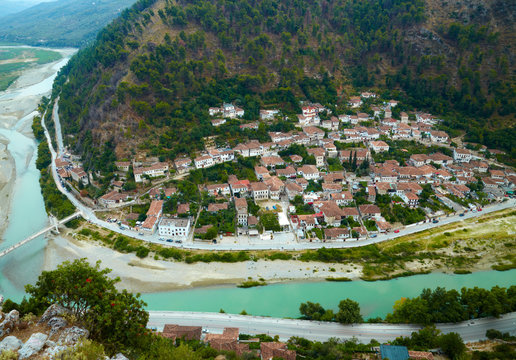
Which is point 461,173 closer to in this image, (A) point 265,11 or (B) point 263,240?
(B) point 263,240

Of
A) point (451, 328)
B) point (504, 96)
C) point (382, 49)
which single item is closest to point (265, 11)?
point (382, 49)

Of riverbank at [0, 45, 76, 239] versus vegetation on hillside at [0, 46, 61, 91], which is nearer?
riverbank at [0, 45, 76, 239]

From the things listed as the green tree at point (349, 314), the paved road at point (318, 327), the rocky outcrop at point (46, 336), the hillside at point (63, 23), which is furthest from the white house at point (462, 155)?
the hillside at point (63, 23)

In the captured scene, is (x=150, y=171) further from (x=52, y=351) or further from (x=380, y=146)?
(x=380, y=146)

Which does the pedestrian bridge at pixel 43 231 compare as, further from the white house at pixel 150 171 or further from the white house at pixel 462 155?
the white house at pixel 462 155

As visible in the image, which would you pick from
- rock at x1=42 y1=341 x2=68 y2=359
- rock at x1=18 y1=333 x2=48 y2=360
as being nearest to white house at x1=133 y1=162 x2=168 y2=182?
rock at x1=18 y1=333 x2=48 y2=360

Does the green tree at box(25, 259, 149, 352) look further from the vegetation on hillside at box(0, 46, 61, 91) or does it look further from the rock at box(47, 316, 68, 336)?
the vegetation on hillside at box(0, 46, 61, 91)

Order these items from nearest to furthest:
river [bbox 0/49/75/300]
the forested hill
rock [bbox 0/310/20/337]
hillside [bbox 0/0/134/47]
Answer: rock [bbox 0/310/20/337]
river [bbox 0/49/75/300]
the forested hill
hillside [bbox 0/0/134/47]
